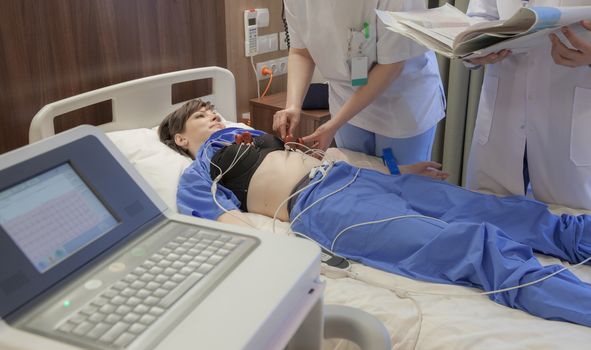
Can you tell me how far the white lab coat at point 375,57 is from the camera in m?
1.92

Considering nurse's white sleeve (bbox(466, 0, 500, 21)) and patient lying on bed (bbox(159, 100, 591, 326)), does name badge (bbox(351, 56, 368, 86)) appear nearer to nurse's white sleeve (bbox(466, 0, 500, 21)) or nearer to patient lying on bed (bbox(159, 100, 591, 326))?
patient lying on bed (bbox(159, 100, 591, 326))

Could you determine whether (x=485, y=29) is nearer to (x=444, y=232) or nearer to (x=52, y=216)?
(x=444, y=232)

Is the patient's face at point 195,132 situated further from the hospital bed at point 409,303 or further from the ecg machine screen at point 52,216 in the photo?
the ecg machine screen at point 52,216

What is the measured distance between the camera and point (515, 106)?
1852 mm

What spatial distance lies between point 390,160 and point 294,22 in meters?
0.66

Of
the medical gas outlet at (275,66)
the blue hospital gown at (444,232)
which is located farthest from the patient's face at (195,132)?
the medical gas outlet at (275,66)

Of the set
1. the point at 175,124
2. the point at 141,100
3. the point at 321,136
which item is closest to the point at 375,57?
the point at 321,136

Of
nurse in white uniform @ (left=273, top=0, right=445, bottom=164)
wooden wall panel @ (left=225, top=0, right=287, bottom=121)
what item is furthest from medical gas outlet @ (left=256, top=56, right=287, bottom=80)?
nurse in white uniform @ (left=273, top=0, right=445, bottom=164)

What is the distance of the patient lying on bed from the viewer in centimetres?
134

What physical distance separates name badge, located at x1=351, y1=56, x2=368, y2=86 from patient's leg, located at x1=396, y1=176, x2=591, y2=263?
1.29ft

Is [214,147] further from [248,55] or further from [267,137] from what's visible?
[248,55]

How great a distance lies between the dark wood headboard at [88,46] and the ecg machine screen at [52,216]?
119 cm

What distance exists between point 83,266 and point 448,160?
2584mm

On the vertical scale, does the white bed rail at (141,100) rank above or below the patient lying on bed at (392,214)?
above
